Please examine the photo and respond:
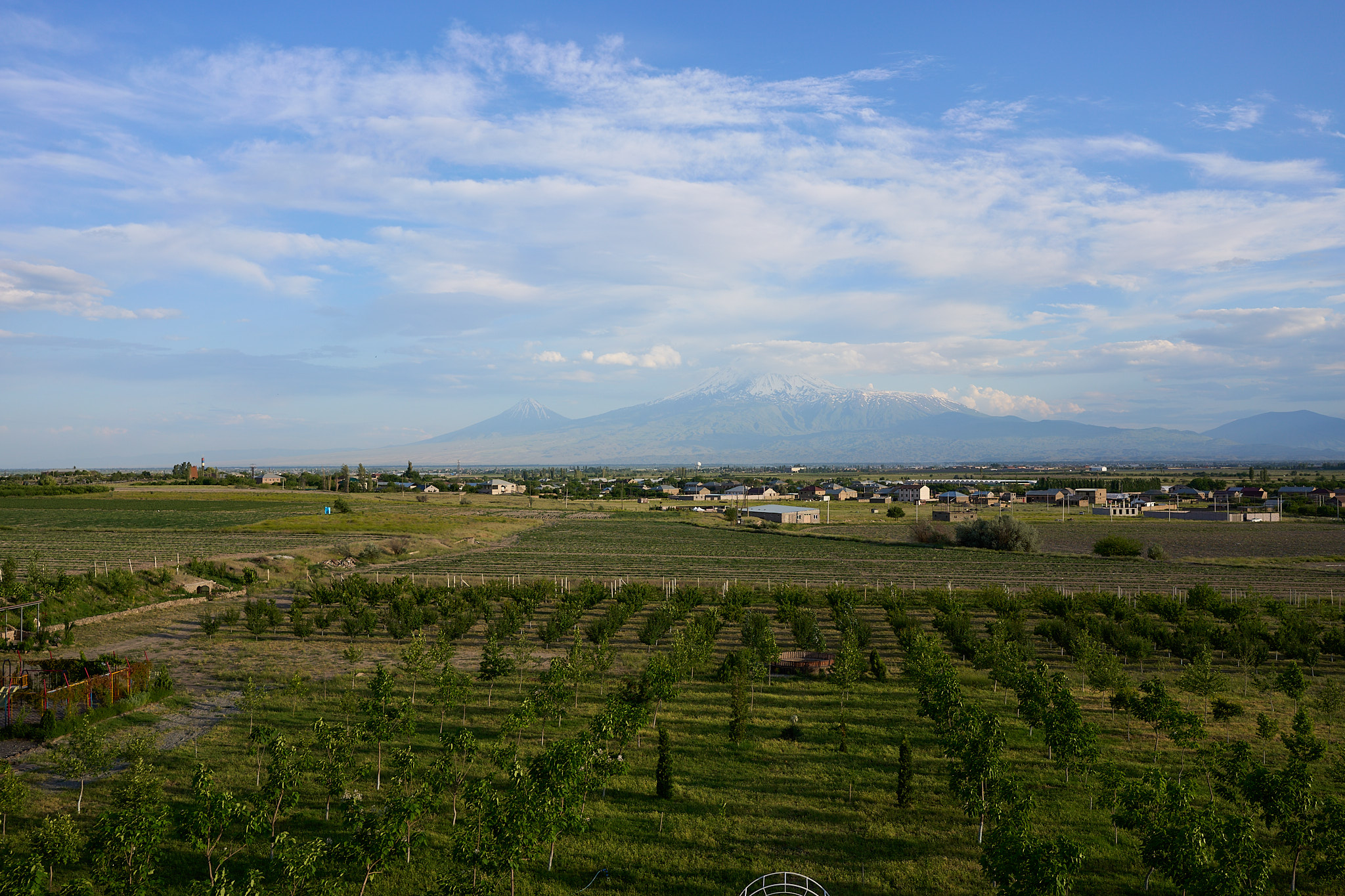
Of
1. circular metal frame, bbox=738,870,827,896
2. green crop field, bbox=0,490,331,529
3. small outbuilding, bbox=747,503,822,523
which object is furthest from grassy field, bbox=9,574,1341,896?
small outbuilding, bbox=747,503,822,523

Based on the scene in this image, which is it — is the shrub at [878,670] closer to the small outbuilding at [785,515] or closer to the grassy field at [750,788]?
the grassy field at [750,788]

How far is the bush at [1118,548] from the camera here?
61.0 m

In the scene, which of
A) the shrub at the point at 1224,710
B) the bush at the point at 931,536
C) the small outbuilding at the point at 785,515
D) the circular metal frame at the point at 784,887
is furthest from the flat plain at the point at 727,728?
the small outbuilding at the point at 785,515

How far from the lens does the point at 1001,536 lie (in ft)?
221

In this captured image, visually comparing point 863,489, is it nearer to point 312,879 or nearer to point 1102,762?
point 1102,762

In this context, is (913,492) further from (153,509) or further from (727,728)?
(727,728)

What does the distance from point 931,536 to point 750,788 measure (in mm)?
62173

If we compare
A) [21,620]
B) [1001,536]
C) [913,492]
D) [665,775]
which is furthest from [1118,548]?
[913,492]

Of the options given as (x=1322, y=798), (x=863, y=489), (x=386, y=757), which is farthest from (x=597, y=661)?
(x=863, y=489)

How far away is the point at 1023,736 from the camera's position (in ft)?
60.7

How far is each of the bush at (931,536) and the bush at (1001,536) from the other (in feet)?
4.15

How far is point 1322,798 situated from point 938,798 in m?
7.12

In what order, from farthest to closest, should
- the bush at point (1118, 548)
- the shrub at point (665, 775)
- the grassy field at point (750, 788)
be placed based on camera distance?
the bush at point (1118, 548)
the shrub at point (665, 775)
the grassy field at point (750, 788)

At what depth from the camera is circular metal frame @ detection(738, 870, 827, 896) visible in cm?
1060
